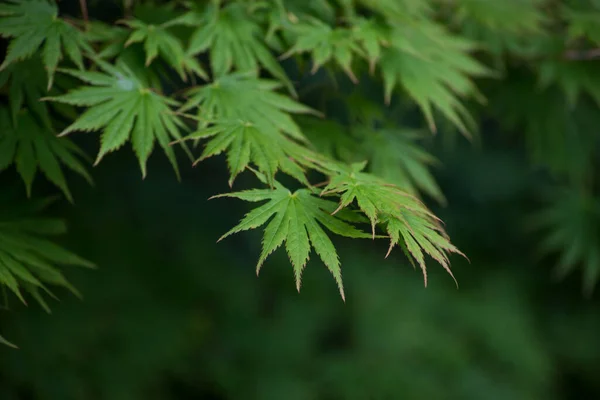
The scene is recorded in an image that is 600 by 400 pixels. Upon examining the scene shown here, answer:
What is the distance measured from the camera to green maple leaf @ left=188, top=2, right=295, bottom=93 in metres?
1.40

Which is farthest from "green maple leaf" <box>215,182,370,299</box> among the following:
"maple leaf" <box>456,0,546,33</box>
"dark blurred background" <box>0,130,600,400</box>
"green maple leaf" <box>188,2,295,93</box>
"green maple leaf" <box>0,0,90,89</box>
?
"dark blurred background" <box>0,130,600,400</box>

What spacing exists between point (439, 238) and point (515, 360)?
2492mm

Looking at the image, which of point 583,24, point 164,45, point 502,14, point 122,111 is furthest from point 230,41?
point 583,24

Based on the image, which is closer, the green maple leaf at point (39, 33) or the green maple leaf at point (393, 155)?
the green maple leaf at point (39, 33)

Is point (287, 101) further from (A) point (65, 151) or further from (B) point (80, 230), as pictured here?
(B) point (80, 230)

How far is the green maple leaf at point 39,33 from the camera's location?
1.20 m

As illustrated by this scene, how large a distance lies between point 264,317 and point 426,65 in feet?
6.19

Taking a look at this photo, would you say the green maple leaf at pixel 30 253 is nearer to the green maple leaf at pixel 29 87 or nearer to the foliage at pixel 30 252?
the foliage at pixel 30 252

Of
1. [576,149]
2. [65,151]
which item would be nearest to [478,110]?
[576,149]

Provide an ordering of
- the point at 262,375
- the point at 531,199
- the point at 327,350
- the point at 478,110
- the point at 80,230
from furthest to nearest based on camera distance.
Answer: the point at 531,199 → the point at 327,350 → the point at 262,375 → the point at 80,230 → the point at 478,110

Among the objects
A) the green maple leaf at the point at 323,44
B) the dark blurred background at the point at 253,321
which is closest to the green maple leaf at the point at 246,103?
the green maple leaf at the point at 323,44

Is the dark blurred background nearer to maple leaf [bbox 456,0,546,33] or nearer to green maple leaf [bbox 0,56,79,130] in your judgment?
green maple leaf [bbox 0,56,79,130]

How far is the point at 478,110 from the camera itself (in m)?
2.15

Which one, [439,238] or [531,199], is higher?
[439,238]
